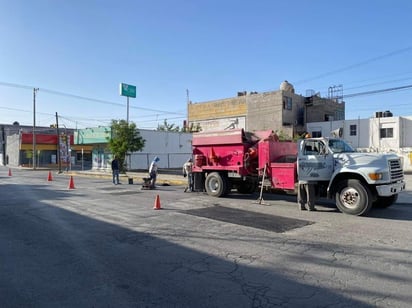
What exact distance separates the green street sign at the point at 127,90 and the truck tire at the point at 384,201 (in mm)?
31442

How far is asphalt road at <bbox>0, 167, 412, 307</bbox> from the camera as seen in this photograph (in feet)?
15.0

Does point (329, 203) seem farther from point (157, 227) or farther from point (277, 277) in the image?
point (277, 277)

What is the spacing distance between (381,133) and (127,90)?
3078 cm

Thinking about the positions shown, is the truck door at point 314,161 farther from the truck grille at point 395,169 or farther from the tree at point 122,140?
the tree at point 122,140

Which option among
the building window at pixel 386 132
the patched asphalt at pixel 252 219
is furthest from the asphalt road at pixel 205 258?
the building window at pixel 386 132

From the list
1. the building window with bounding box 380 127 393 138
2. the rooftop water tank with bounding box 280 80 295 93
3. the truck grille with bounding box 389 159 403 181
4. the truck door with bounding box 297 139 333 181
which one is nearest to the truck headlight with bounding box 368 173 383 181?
the truck grille with bounding box 389 159 403 181

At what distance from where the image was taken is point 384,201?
38.0ft

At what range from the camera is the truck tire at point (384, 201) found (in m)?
11.4

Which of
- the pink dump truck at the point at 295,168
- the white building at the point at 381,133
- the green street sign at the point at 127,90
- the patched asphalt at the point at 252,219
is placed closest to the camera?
the patched asphalt at the point at 252,219

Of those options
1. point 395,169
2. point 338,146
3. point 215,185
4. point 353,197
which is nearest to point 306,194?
point 353,197

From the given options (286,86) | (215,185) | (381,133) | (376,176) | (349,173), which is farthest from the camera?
(286,86)

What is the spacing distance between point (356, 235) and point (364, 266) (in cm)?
233

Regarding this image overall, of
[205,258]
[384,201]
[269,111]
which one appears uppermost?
[269,111]

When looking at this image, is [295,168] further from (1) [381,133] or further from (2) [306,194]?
(1) [381,133]
